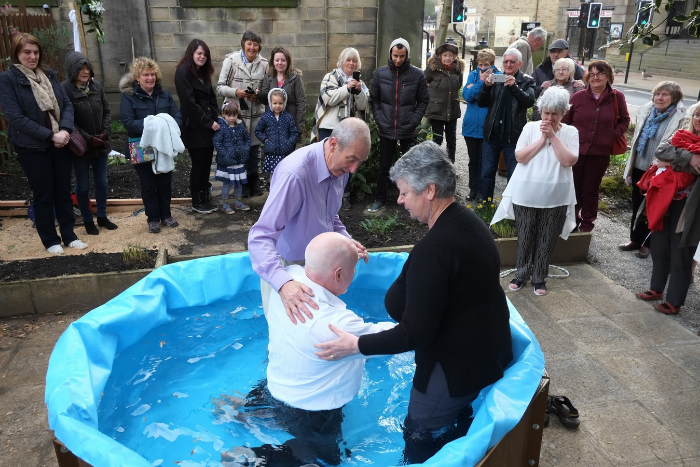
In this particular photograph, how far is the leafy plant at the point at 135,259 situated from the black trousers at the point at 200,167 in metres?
1.92

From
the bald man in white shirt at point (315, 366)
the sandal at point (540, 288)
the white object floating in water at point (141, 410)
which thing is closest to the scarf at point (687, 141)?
the sandal at point (540, 288)

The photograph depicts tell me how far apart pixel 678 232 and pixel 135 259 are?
4883 mm

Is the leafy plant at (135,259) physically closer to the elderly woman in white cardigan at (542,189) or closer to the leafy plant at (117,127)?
the elderly woman in white cardigan at (542,189)

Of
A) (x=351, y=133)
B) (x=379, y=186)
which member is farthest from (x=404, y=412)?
(x=379, y=186)

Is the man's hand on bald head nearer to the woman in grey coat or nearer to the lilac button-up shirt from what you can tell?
the lilac button-up shirt

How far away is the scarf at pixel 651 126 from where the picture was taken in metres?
6.00

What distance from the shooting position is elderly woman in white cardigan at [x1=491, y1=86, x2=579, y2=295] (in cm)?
505

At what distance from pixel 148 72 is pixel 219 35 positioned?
570 cm

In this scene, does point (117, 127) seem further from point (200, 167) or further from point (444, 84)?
point (444, 84)

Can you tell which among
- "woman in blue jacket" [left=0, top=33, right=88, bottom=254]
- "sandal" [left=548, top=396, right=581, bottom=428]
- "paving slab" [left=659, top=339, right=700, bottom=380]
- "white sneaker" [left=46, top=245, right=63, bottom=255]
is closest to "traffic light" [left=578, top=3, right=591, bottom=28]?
"paving slab" [left=659, top=339, right=700, bottom=380]

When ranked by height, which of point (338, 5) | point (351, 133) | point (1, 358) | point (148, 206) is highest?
point (338, 5)

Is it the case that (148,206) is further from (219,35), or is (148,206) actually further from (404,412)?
(219,35)

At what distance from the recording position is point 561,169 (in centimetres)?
519

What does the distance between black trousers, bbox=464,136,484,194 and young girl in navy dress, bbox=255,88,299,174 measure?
7.95ft
